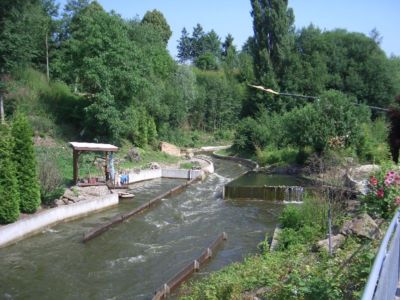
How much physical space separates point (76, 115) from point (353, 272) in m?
38.1

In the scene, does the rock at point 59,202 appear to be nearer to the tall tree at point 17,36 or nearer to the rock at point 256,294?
the rock at point 256,294

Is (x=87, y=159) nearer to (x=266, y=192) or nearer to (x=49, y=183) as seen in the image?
(x=49, y=183)

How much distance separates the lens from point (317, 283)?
6.63m

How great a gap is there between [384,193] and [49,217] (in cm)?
1486

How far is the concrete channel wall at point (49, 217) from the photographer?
701 inches

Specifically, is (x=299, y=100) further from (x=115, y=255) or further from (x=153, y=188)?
(x=115, y=255)

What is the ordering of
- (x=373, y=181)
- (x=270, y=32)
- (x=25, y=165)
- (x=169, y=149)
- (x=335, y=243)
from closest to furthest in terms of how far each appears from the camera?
1. (x=335, y=243)
2. (x=373, y=181)
3. (x=25, y=165)
4. (x=169, y=149)
5. (x=270, y=32)

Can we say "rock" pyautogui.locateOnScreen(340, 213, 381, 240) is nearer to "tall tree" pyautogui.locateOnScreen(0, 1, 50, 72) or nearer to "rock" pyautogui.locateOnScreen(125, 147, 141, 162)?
"rock" pyautogui.locateOnScreen(125, 147, 141, 162)

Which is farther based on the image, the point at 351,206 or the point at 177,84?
the point at 177,84

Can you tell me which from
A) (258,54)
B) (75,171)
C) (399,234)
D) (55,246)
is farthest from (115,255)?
(258,54)

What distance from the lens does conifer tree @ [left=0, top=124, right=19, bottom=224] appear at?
18.0 m

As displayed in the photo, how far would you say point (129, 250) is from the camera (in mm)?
17938

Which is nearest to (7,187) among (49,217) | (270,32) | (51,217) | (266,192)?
(49,217)

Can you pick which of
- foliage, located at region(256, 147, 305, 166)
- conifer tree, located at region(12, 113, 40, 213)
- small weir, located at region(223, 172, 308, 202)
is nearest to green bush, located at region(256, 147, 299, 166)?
foliage, located at region(256, 147, 305, 166)
